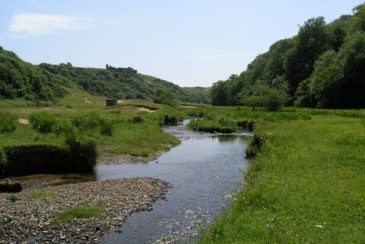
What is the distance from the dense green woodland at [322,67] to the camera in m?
88.3

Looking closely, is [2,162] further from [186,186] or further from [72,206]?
[186,186]

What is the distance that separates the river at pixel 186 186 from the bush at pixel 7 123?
36.7 feet

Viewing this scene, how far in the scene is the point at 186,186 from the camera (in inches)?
1286

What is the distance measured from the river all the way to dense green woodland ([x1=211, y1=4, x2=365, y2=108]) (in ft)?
133

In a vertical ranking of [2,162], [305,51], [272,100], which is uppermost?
[305,51]

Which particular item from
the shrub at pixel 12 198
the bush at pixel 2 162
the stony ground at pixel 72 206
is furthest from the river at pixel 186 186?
the shrub at pixel 12 198

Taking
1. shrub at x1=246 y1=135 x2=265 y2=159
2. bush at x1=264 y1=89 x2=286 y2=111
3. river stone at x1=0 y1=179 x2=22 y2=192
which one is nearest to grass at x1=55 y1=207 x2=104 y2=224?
river stone at x1=0 y1=179 x2=22 y2=192

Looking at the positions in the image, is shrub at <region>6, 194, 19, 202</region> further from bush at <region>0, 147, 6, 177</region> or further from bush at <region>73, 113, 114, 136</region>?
bush at <region>73, 113, 114, 136</region>

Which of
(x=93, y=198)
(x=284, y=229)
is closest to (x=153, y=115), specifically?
(x=93, y=198)

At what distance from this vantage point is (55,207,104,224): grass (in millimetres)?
23406

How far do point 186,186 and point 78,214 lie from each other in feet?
34.7

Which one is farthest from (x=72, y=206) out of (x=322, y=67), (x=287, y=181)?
(x=322, y=67)

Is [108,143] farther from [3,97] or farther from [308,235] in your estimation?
[3,97]

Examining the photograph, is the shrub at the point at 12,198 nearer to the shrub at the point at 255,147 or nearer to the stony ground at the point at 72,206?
the stony ground at the point at 72,206
